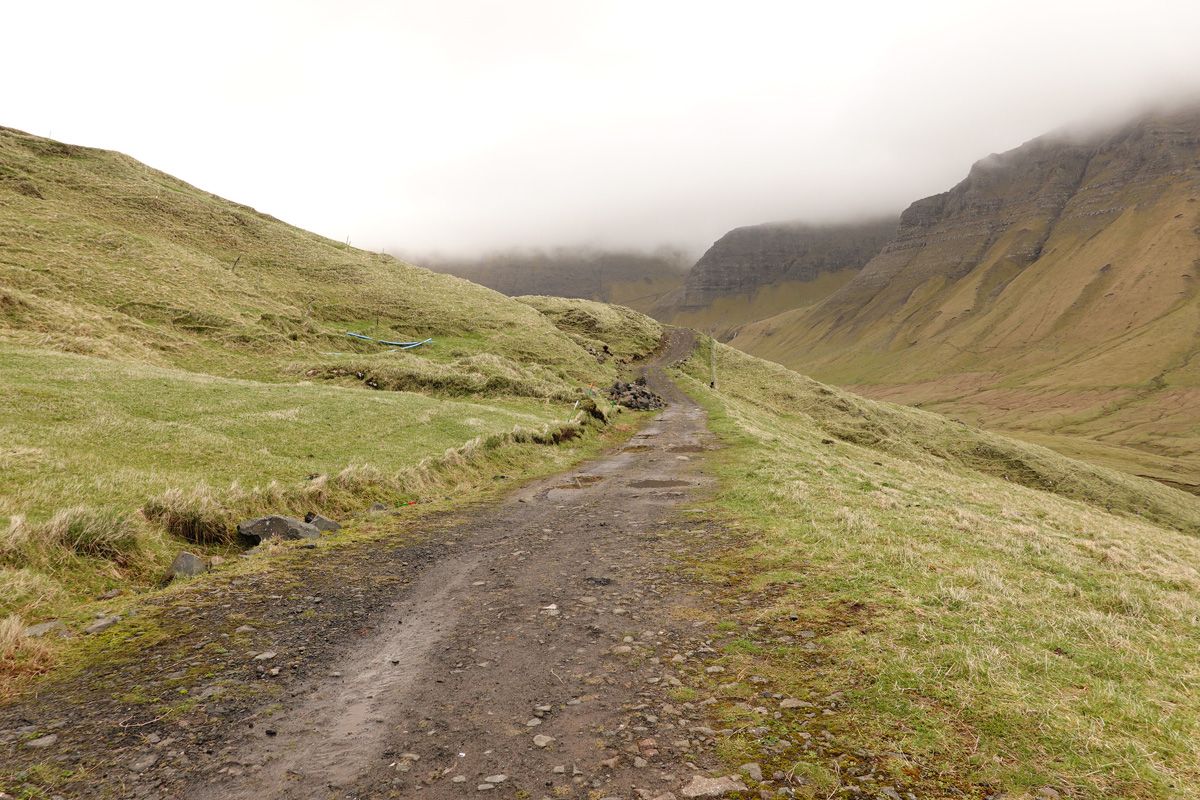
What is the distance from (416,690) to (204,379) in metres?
27.2

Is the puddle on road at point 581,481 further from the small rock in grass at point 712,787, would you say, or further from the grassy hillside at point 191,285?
the grassy hillside at point 191,285

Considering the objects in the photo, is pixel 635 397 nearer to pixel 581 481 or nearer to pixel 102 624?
pixel 581 481

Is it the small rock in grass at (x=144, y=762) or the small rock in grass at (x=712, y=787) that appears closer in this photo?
the small rock in grass at (x=712, y=787)

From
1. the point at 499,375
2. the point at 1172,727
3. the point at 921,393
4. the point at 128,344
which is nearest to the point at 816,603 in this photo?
the point at 1172,727

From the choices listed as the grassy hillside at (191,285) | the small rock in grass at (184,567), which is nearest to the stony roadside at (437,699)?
the small rock in grass at (184,567)

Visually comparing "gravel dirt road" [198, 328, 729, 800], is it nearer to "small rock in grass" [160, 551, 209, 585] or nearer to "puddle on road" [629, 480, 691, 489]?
"small rock in grass" [160, 551, 209, 585]

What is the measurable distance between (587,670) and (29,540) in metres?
9.20

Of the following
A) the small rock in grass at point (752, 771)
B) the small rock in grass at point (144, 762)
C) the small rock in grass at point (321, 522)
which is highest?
the small rock in grass at point (752, 771)

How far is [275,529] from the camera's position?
37.0 ft

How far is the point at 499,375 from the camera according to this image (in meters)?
43.7

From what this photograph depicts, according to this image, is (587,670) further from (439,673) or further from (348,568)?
(348,568)

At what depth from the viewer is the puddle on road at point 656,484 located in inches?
744

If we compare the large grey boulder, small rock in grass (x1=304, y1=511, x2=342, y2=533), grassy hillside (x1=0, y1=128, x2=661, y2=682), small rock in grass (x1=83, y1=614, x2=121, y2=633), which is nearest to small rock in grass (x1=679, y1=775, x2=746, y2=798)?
grassy hillside (x1=0, y1=128, x2=661, y2=682)

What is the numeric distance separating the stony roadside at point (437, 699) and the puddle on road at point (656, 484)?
8.47 metres
